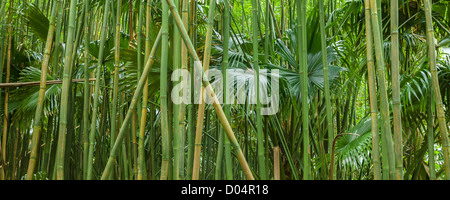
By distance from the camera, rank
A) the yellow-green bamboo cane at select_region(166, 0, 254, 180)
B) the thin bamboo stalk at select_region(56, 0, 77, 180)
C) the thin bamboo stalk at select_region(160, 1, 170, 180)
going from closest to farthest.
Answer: the yellow-green bamboo cane at select_region(166, 0, 254, 180)
the thin bamboo stalk at select_region(160, 1, 170, 180)
the thin bamboo stalk at select_region(56, 0, 77, 180)

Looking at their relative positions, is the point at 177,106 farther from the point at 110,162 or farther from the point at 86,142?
the point at 86,142

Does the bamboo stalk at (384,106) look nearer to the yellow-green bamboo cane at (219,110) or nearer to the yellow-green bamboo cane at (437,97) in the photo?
the yellow-green bamboo cane at (437,97)

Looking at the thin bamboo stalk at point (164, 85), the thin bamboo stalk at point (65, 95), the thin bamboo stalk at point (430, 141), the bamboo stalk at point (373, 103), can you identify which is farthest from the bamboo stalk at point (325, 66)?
the thin bamboo stalk at point (65, 95)

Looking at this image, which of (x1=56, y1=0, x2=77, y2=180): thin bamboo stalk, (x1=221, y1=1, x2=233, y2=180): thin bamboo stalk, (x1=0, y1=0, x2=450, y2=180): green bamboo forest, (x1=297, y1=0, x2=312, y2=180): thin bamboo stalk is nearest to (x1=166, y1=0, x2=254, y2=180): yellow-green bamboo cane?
(x1=0, y1=0, x2=450, y2=180): green bamboo forest

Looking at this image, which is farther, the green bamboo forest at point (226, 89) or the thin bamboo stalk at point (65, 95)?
the thin bamboo stalk at point (65, 95)

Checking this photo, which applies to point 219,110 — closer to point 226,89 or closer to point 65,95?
point 226,89

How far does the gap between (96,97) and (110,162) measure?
1.36 ft

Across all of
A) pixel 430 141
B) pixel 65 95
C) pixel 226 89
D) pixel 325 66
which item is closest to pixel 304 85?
pixel 325 66

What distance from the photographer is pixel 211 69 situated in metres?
1.88

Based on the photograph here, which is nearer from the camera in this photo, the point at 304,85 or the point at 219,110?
the point at 219,110

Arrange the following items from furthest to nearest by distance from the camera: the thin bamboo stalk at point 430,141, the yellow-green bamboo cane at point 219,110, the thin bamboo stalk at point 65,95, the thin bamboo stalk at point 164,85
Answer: the thin bamboo stalk at point 430,141, the thin bamboo stalk at point 65,95, the thin bamboo stalk at point 164,85, the yellow-green bamboo cane at point 219,110

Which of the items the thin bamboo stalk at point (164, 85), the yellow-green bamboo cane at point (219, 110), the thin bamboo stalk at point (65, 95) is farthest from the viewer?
the thin bamboo stalk at point (65, 95)

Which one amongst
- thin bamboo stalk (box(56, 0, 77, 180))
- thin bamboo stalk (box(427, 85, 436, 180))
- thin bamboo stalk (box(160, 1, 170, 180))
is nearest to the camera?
thin bamboo stalk (box(160, 1, 170, 180))

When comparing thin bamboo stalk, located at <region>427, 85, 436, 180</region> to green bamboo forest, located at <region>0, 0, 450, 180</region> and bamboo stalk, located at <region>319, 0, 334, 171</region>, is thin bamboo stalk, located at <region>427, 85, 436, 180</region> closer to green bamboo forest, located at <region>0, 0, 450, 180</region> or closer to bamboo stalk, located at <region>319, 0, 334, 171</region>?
green bamboo forest, located at <region>0, 0, 450, 180</region>
